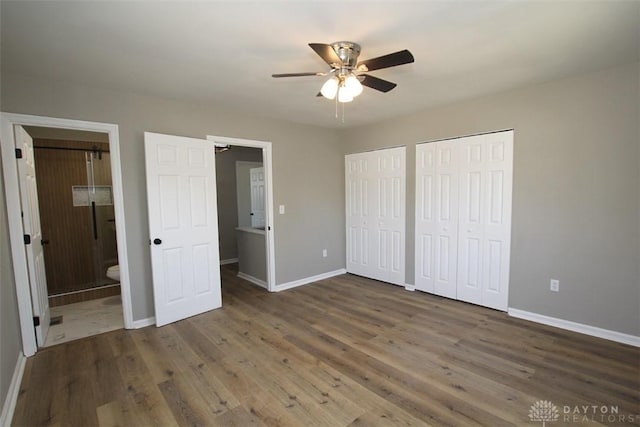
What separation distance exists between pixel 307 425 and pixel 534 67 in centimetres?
330

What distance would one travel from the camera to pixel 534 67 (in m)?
2.56

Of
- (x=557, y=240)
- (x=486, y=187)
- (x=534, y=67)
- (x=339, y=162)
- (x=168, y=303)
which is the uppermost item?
(x=534, y=67)

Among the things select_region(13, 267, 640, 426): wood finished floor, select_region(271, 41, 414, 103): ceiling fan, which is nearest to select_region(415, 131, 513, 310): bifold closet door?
select_region(13, 267, 640, 426): wood finished floor

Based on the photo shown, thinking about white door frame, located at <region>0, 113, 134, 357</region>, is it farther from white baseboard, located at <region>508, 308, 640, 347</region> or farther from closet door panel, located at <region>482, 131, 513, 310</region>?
white baseboard, located at <region>508, 308, 640, 347</region>

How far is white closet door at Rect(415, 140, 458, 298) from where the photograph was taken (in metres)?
3.72

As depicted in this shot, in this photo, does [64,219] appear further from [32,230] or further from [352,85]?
[352,85]

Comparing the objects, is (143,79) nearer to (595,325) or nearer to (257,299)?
(257,299)

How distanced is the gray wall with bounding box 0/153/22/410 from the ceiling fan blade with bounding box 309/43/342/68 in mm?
2767

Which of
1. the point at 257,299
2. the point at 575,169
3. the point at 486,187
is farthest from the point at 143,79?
the point at 575,169

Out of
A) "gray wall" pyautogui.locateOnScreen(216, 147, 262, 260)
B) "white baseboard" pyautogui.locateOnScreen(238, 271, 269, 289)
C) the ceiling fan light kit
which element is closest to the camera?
the ceiling fan light kit

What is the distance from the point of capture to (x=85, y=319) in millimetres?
3406

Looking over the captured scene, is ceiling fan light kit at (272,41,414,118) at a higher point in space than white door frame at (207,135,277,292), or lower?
higher

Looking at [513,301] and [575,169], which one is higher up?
[575,169]

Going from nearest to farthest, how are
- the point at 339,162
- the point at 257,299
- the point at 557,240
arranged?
1. the point at 557,240
2. the point at 257,299
3. the point at 339,162
